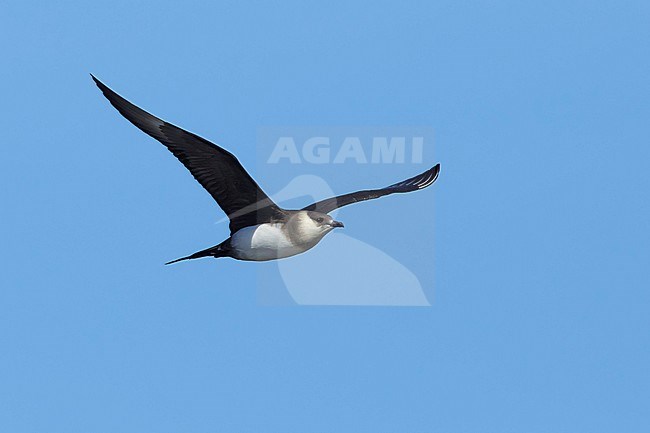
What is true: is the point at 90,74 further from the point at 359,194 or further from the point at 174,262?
the point at 359,194

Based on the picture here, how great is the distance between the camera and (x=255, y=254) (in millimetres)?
14594

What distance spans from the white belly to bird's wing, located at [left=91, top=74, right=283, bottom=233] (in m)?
0.13

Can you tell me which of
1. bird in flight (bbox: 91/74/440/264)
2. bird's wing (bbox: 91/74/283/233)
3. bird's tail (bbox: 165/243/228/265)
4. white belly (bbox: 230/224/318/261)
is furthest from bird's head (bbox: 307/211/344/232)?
bird's tail (bbox: 165/243/228/265)

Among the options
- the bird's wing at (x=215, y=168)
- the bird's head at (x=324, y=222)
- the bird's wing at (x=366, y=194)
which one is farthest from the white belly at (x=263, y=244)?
the bird's wing at (x=366, y=194)

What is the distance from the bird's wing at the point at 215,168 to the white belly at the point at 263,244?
0.13m

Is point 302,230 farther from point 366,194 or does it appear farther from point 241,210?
point 366,194

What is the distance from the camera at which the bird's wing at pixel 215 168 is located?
1399 centimetres

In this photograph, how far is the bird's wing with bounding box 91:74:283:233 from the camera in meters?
14.0

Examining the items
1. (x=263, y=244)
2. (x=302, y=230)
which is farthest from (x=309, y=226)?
(x=263, y=244)

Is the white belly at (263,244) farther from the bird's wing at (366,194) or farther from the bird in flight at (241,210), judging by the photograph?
the bird's wing at (366,194)

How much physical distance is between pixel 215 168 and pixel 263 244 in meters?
1.06

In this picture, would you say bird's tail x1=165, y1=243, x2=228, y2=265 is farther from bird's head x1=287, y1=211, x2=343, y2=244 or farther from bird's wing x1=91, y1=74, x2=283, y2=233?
bird's head x1=287, y1=211, x2=343, y2=244

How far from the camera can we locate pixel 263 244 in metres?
14.5

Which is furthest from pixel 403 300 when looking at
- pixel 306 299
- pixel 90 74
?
pixel 90 74
